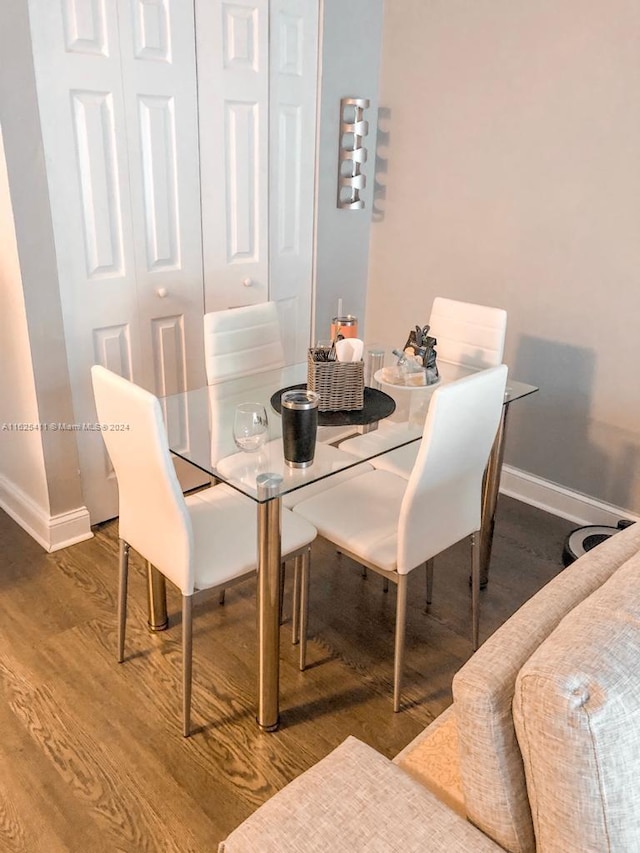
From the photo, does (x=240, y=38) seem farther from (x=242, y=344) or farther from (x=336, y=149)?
(x=242, y=344)

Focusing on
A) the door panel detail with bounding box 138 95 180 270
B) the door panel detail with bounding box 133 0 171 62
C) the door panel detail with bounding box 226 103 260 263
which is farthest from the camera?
the door panel detail with bounding box 226 103 260 263

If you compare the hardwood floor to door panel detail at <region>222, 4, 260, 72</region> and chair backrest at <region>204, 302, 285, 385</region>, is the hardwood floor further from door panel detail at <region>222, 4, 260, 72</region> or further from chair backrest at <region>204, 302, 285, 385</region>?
door panel detail at <region>222, 4, 260, 72</region>

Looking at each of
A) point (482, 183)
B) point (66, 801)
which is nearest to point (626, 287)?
point (482, 183)

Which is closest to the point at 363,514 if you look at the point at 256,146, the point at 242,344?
Result: the point at 242,344

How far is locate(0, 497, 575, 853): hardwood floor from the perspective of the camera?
178cm

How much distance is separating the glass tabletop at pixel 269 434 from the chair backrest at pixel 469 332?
Result: 0.13 m

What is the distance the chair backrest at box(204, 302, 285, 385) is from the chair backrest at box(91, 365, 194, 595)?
776mm

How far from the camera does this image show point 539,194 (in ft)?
9.93

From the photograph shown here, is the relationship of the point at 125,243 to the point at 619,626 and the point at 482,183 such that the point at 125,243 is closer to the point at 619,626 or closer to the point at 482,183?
the point at 482,183

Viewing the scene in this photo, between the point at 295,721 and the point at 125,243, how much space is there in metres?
1.85

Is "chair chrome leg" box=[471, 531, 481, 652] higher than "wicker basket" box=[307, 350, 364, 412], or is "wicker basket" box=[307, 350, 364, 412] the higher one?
→ "wicker basket" box=[307, 350, 364, 412]

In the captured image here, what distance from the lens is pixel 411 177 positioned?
137 inches

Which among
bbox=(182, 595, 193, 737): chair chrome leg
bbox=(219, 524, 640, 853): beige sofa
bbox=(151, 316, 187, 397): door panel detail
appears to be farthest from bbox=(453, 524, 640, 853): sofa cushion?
bbox=(151, 316, 187, 397): door panel detail

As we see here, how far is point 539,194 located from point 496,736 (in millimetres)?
2579
